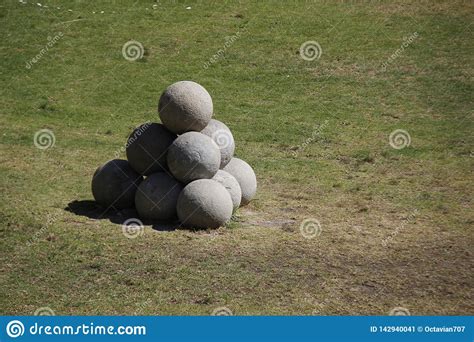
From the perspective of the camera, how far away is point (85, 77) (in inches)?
1116

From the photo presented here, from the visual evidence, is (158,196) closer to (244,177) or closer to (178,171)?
(178,171)

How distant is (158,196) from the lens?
15648 mm

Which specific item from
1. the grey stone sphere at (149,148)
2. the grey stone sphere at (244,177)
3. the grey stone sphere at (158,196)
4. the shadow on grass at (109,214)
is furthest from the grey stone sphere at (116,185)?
the grey stone sphere at (244,177)

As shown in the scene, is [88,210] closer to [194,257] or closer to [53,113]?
[194,257]

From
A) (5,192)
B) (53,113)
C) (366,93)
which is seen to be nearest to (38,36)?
(53,113)

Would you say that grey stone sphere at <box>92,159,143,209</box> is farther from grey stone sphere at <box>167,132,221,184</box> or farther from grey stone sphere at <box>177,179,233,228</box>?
grey stone sphere at <box>177,179,233,228</box>

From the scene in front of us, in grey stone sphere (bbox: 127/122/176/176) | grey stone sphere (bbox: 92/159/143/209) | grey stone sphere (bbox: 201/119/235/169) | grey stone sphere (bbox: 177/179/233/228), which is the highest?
grey stone sphere (bbox: 201/119/235/169)

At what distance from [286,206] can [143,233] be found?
371 centimetres

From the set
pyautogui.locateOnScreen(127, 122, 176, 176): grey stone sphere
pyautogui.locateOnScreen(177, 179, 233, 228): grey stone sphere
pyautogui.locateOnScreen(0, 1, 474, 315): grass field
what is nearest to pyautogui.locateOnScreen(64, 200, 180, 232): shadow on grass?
pyautogui.locateOnScreen(0, 1, 474, 315): grass field

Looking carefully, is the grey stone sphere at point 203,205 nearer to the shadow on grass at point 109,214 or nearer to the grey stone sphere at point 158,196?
the grey stone sphere at point 158,196

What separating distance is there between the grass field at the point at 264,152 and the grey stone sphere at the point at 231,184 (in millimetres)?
553

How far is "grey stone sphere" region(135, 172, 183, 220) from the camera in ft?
51.4

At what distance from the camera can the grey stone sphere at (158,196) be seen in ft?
51.4

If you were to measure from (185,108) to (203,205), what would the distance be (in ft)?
6.37
